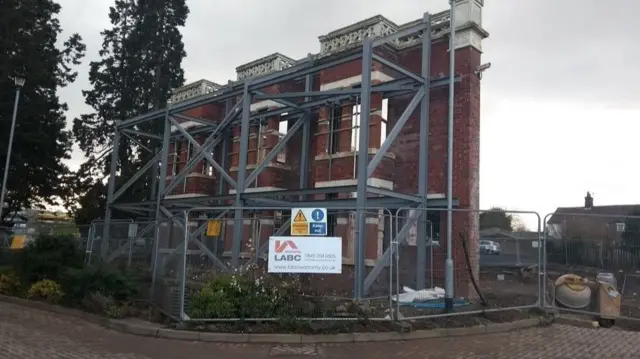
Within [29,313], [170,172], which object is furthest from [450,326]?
[170,172]

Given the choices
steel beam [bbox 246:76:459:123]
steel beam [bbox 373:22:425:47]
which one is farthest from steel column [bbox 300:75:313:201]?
steel beam [bbox 373:22:425:47]

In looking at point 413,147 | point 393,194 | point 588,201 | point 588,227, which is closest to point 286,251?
point 393,194

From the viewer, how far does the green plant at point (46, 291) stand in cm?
1312

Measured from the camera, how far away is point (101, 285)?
12188 mm

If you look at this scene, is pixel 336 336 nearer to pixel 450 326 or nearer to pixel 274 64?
pixel 450 326

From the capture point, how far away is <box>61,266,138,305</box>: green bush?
12062mm

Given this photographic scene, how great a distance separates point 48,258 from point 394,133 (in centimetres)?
1020

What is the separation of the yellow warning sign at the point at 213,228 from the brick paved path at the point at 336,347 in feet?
10.8

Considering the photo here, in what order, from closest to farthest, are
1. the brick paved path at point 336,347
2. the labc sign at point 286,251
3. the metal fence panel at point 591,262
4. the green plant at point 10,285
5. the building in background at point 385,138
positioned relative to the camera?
1. the brick paved path at point 336,347
2. the labc sign at point 286,251
3. the metal fence panel at point 591,262
4. the building in background at point 385,138
5. the green plant at point 10,285

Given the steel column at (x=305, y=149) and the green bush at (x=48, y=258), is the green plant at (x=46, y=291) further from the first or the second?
the steel column at (x=305, y=149)

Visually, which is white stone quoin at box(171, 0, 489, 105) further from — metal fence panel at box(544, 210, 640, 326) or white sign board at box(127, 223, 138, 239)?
white sign board at box(127, 223, 138, 239)

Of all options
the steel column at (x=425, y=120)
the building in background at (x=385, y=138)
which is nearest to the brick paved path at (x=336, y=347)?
the building in background at (x=385, y=138)

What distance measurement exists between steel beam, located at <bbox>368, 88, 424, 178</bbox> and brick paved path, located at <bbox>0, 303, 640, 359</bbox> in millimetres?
5206

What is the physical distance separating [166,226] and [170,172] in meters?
14.4
